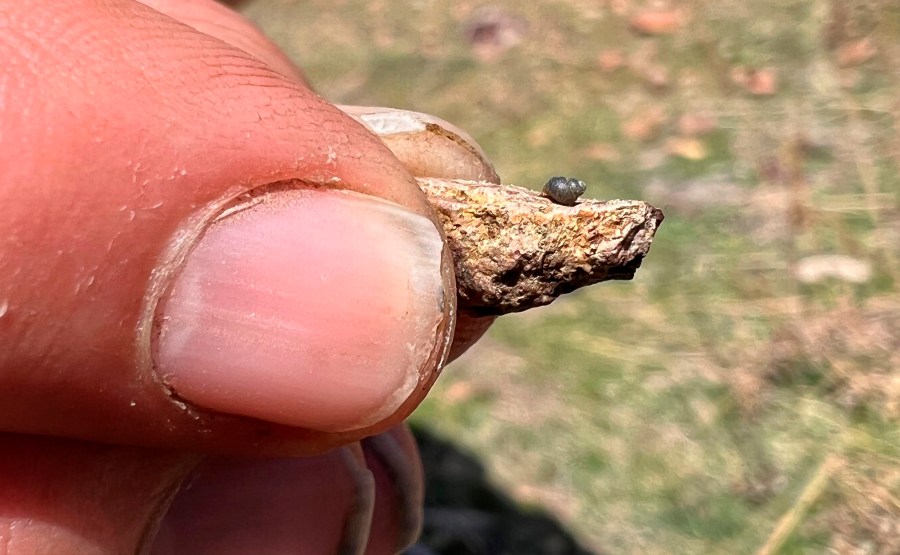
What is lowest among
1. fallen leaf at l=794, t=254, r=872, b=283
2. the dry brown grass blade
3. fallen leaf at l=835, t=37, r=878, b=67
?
the dry brown grass blade

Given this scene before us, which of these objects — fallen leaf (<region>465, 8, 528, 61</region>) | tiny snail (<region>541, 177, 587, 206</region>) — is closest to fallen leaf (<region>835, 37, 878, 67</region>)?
fallen leaf (<region>465, 8, 528, 61</region>)

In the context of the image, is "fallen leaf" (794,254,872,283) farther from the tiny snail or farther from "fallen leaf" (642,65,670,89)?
the tiny snail

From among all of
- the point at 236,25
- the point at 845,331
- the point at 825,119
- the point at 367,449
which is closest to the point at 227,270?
the point at 236,25

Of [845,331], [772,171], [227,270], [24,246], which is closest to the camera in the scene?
[24,246]

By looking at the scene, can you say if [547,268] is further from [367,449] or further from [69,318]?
[367,449]

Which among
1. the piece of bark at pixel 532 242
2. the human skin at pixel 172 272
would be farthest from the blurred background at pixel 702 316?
the human skin at pixel 172 272

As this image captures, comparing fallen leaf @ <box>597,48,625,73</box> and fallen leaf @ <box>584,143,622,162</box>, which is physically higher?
fallen leaf @ <box>597,48,625,73</box>
